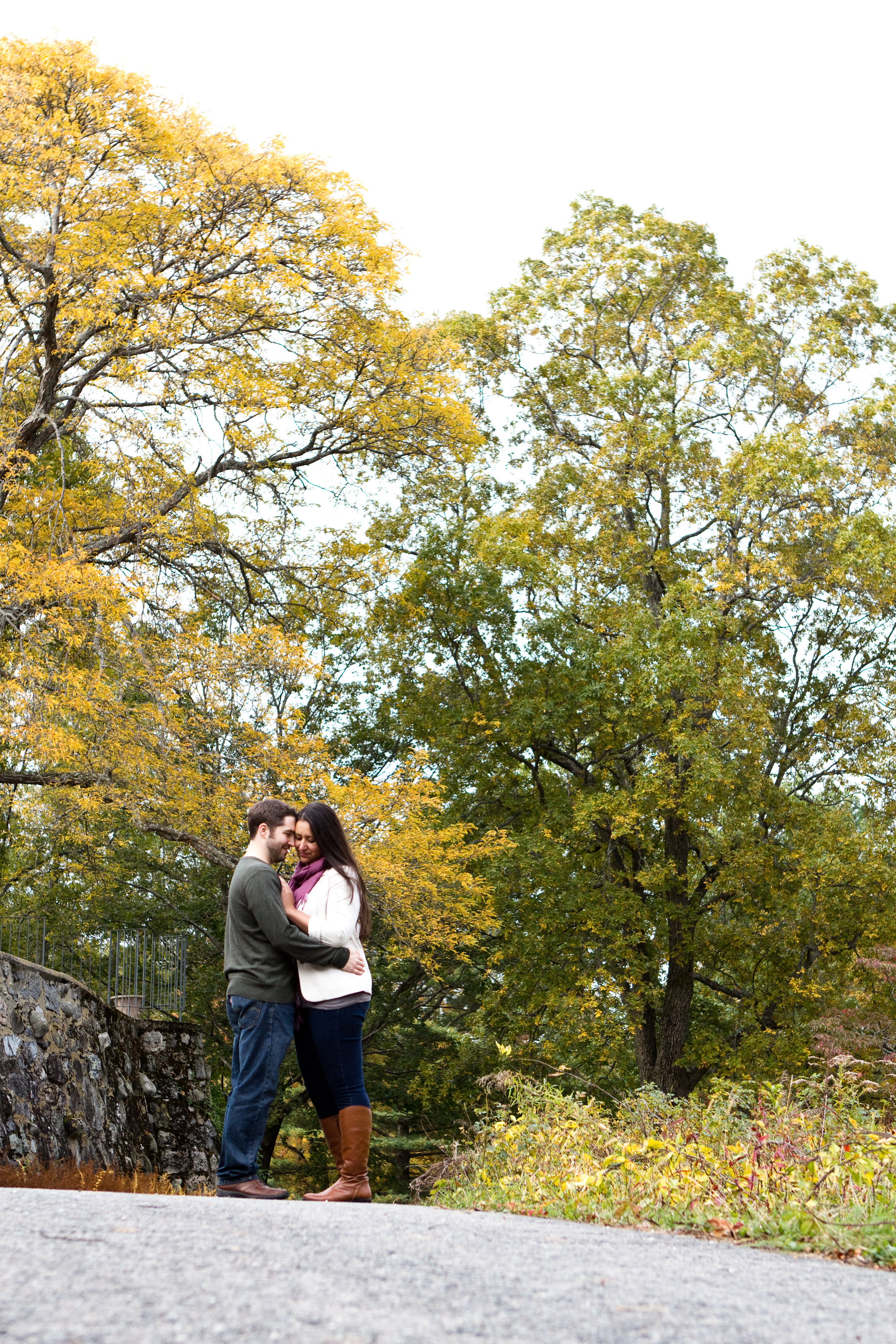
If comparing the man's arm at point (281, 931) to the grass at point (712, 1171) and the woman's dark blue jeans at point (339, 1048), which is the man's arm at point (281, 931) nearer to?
the woman's dark blue jeans at point (339, 1048)

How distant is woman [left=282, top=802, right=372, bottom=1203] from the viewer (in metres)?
4.85

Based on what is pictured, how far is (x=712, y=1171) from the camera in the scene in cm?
446

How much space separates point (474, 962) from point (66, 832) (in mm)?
6141

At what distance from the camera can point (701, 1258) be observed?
3.17 m

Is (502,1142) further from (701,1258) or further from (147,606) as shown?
(147,606)

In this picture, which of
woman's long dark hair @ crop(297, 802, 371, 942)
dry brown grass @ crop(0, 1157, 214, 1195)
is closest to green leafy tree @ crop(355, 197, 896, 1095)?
dry brown grass @ crop(0, 1157, 214, 1195)

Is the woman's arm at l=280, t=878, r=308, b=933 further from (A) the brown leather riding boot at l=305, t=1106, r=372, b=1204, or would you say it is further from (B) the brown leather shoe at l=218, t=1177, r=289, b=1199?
(B) the brown leather shoe at l=218, t=1177, r=289, b=1199

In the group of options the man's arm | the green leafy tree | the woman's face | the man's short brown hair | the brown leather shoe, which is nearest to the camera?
the man's arm

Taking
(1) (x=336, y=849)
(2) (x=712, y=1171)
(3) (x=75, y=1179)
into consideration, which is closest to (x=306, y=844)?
(1) (x=336, y=849)

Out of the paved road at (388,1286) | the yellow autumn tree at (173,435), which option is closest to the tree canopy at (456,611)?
the yellow autumn tree at (173,435)

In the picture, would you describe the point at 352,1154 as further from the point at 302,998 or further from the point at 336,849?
the point at 336,849

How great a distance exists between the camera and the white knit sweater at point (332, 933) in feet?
15.9

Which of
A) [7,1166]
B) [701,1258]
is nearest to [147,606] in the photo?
[7,1166]

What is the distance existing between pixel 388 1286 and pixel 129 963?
39.5 feet
